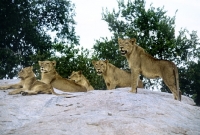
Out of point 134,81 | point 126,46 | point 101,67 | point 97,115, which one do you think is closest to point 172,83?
point 134,81

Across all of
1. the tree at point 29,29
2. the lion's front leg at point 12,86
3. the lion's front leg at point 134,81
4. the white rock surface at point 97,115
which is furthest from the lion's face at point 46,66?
the tree at point 29,29

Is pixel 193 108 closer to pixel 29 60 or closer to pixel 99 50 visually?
pixel 99 50

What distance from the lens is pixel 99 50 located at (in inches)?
1512

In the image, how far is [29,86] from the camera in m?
14.1

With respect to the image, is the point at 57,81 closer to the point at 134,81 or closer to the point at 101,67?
the point at 101,67

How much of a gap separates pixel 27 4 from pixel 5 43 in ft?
15.0

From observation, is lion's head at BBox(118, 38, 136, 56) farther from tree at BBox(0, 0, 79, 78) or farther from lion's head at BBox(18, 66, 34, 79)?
tree at BBox(0, 0, 79, 78)

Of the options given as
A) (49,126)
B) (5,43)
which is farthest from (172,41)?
(49,126)

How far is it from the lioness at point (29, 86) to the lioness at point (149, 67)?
9.56 feet

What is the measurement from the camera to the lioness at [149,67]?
47.1ft

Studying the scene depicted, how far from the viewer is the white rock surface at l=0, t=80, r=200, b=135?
965 centimetres

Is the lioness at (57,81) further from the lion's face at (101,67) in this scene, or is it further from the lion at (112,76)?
the lion at (112,76)

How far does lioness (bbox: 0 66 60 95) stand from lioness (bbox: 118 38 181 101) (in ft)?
9.56

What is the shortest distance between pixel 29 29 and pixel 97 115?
31.0 m
